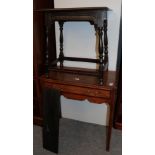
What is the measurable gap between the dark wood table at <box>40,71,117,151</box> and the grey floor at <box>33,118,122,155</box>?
0.39 feet

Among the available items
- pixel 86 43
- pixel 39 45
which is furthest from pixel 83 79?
pixel 39 45

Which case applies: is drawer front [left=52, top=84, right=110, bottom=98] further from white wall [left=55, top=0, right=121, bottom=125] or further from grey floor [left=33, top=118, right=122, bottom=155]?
grey floor [left=33, top=118, right=122, bottom=155]

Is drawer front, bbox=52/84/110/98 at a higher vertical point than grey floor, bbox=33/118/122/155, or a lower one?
higher

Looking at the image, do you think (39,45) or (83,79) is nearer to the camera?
(83,79)

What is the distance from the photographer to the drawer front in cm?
174

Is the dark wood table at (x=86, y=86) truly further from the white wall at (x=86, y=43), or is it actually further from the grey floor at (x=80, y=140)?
the white wall at (x=86, y=43)

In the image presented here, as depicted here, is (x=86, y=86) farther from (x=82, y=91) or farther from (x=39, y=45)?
(x=39, y=45)

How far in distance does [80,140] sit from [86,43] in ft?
3.14

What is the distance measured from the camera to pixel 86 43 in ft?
6.81

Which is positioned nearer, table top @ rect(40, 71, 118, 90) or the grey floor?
table top @ rect(40, 71, 118, 90)

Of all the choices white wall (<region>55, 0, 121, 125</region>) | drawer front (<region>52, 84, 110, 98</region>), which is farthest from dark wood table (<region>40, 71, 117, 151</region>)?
white wall (<region>55, 0, 121, 125</region>)

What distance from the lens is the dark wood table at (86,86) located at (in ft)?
5.70
